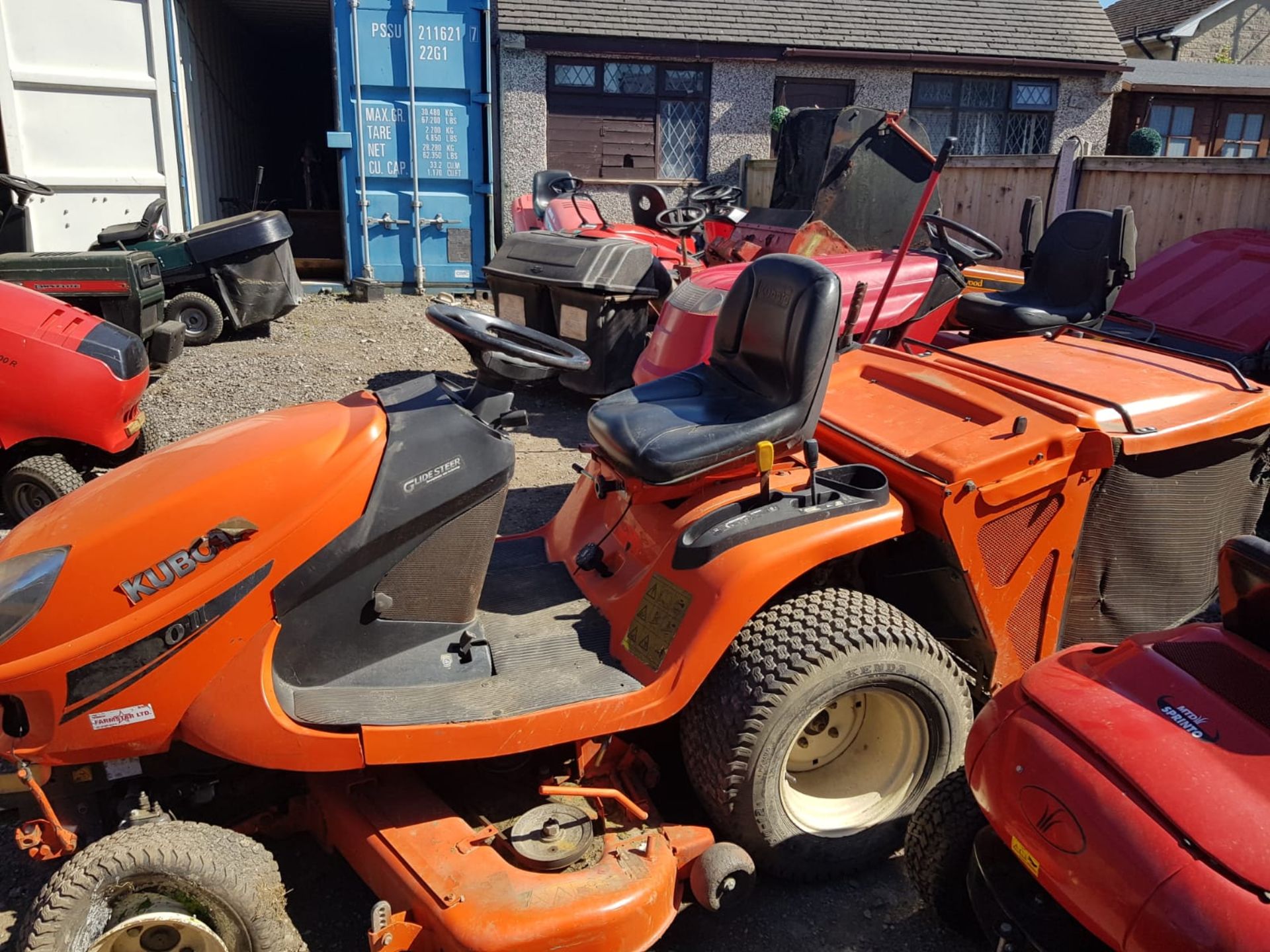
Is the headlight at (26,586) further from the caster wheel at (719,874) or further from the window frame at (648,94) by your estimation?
the window frame at (648,94)

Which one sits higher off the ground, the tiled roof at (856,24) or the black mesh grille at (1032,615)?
the tiled roof at (856,24)

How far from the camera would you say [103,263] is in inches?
266

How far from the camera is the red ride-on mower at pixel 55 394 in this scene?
453 cm

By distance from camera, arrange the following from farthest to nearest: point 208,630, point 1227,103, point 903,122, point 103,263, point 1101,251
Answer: point 1227,103 < point 103,263 < point 903,122 < point 1101,251 < point 208,630

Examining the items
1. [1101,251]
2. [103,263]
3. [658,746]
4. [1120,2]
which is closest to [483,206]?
[103,263]

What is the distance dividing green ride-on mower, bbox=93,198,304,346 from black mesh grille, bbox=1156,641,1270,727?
7692mm

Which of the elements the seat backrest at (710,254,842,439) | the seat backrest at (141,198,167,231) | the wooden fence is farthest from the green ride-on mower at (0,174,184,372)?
the seat backrest at (710,254,842,439)

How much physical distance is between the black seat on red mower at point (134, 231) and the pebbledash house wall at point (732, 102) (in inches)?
245

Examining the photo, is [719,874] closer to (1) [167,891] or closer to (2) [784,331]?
(1) [167,891]

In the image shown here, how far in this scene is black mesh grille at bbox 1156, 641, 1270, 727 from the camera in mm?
1923

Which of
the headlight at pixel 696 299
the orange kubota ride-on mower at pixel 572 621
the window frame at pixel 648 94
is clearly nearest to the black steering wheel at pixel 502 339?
the orange kubota ride-on mower at pixel 572 621

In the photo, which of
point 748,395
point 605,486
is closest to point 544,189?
point 605,486

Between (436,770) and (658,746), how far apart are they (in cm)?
63

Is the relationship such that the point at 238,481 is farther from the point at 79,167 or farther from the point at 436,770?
the point at 79,167
